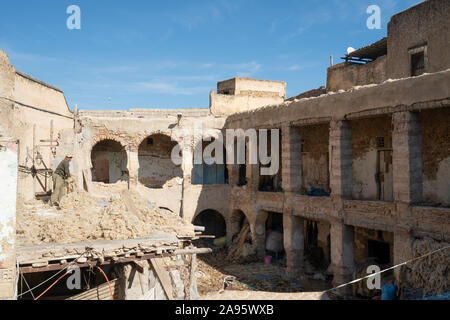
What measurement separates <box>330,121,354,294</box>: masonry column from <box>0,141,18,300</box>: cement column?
33.2 ft

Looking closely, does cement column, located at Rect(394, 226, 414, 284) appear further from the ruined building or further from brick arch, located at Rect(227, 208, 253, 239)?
brick arch, located at Rect(227, 208, 253, 239)

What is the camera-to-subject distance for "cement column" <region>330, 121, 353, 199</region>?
1363 cm

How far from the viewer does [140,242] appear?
859cm

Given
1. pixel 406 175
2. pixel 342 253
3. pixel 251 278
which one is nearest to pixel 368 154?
pixel 406 175

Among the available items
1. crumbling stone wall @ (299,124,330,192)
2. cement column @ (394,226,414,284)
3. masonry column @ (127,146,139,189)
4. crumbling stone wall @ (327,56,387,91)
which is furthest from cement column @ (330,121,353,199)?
masonry column @ (127,146,139,189)

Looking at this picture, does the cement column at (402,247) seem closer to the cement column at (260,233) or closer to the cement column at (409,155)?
the cement column at (409,155)

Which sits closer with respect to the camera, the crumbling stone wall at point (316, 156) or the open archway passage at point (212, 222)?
the crumbling stone wall at point (316, 156)

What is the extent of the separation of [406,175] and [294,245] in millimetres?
5932

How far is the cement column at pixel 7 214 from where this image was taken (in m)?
6.87

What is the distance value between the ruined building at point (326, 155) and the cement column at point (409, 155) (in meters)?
0.03

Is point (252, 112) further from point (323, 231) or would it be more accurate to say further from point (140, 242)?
point (140, 242)

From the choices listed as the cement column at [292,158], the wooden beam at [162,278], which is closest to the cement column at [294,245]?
the cement column at [292,158]

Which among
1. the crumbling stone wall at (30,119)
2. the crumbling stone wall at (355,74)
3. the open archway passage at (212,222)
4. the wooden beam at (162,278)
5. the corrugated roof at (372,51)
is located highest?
the corrugated roof at (372,51)
